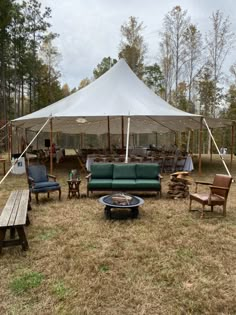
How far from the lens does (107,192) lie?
6.59 metres

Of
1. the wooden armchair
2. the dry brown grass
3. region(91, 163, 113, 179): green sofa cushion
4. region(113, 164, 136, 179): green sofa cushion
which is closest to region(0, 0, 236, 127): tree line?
region(91, 163, 113, 179): green sofa cushion

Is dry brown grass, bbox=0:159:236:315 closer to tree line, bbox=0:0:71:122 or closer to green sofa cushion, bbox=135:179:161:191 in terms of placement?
green sofa cushion, bbox=135:179:161:191

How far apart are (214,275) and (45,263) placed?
1.91m

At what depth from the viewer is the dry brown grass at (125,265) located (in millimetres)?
2504

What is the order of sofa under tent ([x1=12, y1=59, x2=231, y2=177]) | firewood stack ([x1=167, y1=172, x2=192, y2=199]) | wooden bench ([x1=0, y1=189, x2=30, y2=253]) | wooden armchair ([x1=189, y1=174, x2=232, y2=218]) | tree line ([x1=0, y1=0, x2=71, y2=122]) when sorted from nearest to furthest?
1. wooden bench ([x1=0, y1=189, x2=30, y2=253])
2. wooden armchair ([x1=189, y1=174, x2=232, y2=218])
3. firewood stack ([x1=167, y1=172, x2=192, y2=199])
4. sofa under tent ([x1=12, y1=59, x2=231, y2=177])
5. tree line ([x1=0, y1=0, x2=71, y2=122])

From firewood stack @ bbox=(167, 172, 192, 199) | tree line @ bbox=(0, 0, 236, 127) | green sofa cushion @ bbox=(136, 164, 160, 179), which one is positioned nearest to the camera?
firewood stack @ bbox=(167, 172, 192, 199)

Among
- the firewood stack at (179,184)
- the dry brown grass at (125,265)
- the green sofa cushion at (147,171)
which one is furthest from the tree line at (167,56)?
the dry brown grass at (125,265)

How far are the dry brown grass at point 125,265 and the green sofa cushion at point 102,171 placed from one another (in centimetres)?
162

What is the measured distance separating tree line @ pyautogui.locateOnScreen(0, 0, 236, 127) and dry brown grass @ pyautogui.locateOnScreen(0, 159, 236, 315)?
15.1 metres

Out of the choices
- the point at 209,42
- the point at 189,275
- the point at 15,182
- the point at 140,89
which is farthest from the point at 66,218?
the point at 209,42

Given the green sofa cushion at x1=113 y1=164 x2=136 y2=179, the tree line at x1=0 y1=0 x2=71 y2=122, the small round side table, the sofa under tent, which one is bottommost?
the small round side table

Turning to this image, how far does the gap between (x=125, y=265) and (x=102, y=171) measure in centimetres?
368

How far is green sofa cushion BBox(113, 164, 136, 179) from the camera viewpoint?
6.64 m

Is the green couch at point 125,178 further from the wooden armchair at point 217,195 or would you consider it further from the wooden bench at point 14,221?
the wooden bench at point 14,221
